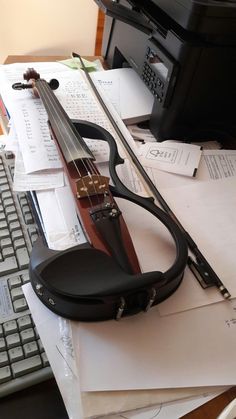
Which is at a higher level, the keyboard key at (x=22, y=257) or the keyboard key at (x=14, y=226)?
the keyboard key at (x=14, y=226)

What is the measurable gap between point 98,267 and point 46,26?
44.8 inches

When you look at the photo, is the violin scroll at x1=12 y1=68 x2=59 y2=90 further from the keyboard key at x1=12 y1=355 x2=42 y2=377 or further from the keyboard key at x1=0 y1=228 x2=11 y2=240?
the keyboard key at x1=12 y1=355 x2=42 y2=377

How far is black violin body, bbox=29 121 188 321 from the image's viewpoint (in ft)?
1.34

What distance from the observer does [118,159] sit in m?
0.62

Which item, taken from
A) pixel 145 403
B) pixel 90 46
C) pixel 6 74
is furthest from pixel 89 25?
pixel 145 403

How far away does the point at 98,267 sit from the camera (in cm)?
43

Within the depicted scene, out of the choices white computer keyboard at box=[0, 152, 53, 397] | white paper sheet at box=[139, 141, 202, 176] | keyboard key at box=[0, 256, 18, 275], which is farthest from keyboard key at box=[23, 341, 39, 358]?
white paper sheet at box=[139, 141, 202, 176]

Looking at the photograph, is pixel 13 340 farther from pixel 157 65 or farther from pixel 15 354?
pixel 157 65

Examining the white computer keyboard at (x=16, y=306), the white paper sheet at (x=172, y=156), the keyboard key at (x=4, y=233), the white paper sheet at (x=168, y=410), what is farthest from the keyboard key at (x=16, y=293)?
the white paper sheet at (x=172, y=156)

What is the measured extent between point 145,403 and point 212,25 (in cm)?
58

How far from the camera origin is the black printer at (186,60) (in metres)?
0.60

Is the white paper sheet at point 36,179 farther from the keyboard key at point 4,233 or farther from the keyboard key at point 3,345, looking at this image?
the keyboard key at point 3,345

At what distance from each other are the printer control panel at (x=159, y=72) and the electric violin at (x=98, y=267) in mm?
233

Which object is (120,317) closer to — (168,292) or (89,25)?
(168,292)
